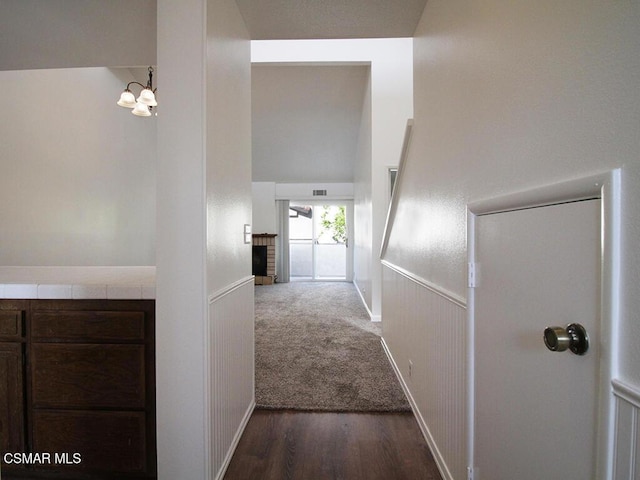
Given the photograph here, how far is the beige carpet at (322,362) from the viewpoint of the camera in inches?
83.6

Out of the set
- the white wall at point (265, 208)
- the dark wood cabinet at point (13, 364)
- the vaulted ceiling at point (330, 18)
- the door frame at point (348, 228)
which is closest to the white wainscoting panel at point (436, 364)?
the vaulted ceiling at point (330, 18)

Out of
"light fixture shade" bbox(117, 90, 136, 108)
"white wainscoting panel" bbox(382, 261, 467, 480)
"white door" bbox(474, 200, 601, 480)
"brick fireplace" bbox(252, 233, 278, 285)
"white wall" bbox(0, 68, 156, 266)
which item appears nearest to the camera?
"white door" bbox(474, 200, 601, 480)

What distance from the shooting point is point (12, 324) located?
1423 millimetres

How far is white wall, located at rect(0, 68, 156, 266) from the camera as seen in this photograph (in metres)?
2.56

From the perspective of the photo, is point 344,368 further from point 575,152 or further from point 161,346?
point 575,152

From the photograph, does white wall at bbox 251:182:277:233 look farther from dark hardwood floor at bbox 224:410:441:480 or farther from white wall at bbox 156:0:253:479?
white wall at bbox 156:0:253:479

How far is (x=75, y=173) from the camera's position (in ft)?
10.4

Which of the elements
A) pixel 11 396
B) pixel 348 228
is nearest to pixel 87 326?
pixel 11 396

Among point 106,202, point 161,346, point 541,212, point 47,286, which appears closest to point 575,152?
point 541,212

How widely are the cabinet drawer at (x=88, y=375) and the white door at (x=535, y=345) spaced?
4.74 ft

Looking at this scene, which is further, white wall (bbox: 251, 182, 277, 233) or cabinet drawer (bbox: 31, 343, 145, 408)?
white wall (bbox: 251, 182, 277, 233)

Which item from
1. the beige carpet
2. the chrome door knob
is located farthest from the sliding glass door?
the chrome door knob

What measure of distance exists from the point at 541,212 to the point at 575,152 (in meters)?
0.17

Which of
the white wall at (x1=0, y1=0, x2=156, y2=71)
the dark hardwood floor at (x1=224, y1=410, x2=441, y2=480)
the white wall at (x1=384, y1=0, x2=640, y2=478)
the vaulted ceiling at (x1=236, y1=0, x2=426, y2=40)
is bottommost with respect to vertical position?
the dark hardwood floor at (x1=224, y1=410, x2=441, y2=480)
